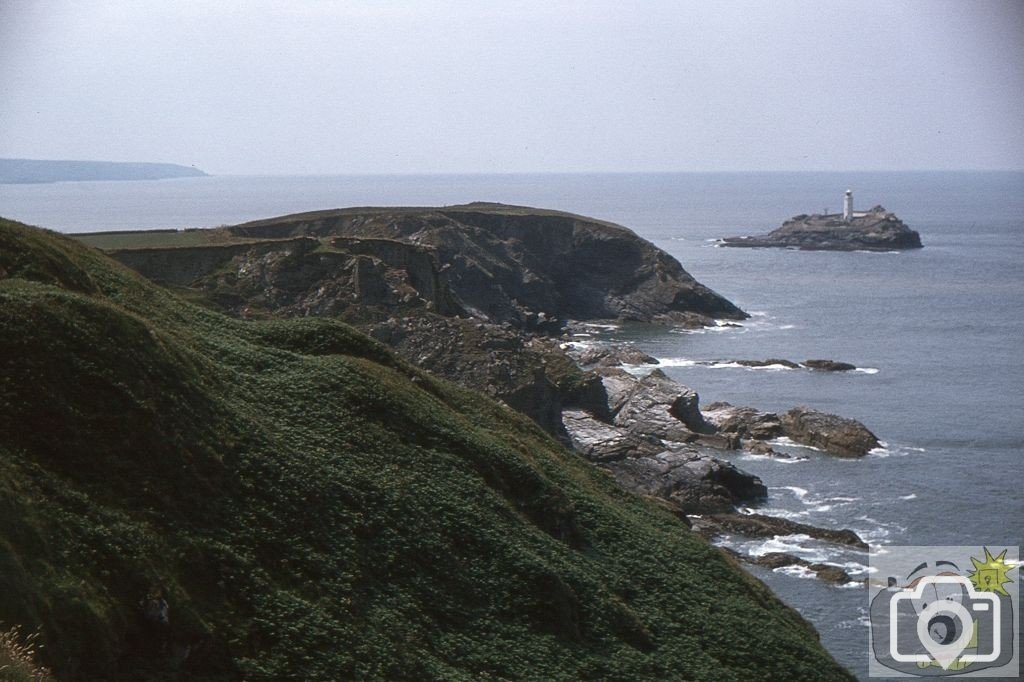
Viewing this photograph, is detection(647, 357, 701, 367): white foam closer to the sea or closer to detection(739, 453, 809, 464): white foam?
the sea

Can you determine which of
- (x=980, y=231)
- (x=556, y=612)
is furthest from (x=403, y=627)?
(x=980, y=231)

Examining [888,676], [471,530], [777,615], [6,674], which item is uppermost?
[6,674]

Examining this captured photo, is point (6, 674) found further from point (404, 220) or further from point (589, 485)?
point (404, 220)

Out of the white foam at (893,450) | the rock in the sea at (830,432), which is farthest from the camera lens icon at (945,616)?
the rock in the sea at (830,432)

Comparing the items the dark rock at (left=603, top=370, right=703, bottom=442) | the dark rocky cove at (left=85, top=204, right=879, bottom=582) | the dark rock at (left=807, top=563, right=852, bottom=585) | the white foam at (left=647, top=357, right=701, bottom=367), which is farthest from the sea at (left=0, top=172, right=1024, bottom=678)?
the dark rock at (left=603, top=370, right=703, bottom=442)

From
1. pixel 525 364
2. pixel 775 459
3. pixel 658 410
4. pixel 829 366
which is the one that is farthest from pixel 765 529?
pixel 829 366

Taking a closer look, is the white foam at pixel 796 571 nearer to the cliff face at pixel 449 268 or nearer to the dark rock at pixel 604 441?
the dark rock at pixel 604 441

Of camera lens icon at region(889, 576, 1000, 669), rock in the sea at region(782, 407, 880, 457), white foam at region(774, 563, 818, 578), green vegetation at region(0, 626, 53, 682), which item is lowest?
camera lens icon at region(889, 576, 1000, 669)
